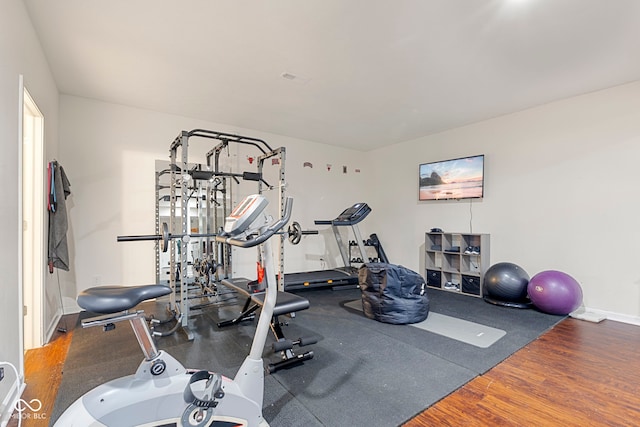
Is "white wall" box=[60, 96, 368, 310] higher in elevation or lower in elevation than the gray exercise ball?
higher

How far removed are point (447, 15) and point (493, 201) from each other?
316 centimetres

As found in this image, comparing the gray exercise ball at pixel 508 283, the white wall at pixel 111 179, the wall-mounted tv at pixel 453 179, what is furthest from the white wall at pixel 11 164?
the wall-mounted tv at pixel 453 179

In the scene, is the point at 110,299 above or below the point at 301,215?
below

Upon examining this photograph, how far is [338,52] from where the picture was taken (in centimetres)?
281

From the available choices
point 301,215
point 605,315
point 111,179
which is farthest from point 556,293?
point 111,179

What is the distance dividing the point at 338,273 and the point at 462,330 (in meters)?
2.53

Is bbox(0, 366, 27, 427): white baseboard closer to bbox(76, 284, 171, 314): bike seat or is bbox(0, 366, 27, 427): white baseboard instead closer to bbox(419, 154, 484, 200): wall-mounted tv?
bbox(76, 284, 171, 314): bike seat

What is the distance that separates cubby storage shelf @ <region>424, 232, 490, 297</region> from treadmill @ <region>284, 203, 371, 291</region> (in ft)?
3.93

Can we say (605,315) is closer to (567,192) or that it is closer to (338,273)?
(567,192)

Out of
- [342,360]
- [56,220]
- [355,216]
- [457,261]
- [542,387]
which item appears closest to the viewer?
[542,387]

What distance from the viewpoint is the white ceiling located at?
227 centimetres

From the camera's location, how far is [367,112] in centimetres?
440

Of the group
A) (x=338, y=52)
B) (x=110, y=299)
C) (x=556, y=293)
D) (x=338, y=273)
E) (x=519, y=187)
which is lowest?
(x=338, y=273)

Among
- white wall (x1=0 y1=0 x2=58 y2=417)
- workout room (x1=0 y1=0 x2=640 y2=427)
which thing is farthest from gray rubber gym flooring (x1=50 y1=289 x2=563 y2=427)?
white wall (x1=0 y1=0 x2=58 y2=417)
